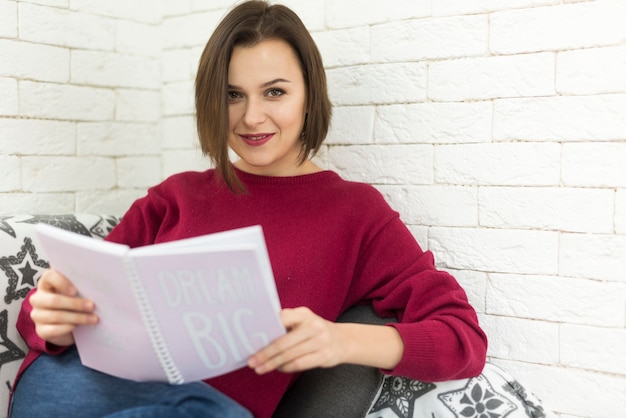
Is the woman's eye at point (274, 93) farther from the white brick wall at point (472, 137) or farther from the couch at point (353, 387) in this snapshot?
the couch at point (353, 387)

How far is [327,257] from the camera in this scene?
126 centimetres

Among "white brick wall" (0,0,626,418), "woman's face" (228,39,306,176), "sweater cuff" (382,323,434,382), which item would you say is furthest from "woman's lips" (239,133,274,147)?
"sweater cuff" (382,323,434,382)

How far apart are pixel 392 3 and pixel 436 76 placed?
7.2 inches

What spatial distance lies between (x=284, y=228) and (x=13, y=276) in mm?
504

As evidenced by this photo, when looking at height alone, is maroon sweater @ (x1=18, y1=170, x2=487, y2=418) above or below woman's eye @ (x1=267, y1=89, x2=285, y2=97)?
below

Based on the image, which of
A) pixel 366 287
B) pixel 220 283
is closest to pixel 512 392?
pixel 366 287

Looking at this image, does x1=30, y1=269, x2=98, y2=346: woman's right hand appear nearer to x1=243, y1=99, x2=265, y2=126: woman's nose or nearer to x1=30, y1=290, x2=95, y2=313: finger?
x1=30, y1=290, x2=95, y2=313: finger

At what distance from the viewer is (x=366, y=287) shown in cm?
127

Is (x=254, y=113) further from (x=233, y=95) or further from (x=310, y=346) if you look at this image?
(x=310, y=346)

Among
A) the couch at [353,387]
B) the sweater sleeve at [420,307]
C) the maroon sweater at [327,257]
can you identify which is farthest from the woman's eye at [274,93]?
the couch at [353,387]

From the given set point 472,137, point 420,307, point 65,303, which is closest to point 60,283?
point 65,303

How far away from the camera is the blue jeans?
91 cm

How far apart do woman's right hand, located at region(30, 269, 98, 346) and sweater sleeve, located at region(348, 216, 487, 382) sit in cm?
46

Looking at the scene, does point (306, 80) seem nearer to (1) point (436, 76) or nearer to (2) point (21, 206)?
(1) point (436, 76)
